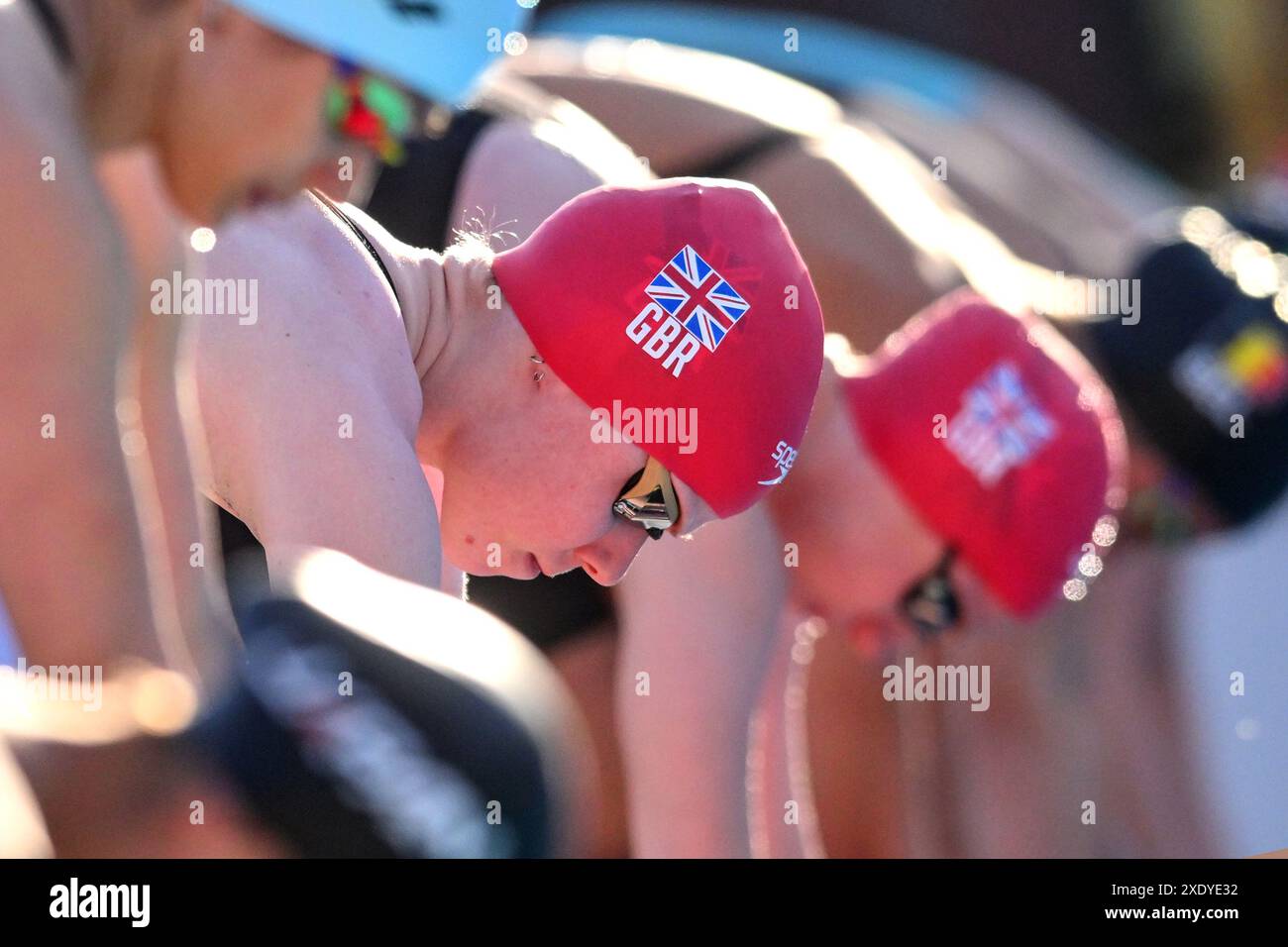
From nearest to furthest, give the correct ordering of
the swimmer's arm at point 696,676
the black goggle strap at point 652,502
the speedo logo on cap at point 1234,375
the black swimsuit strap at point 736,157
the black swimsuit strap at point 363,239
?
the black swimsuit strap at point 363,239
the black goggle strap at point 652,502
the swimmer's arm at point 696,676
the black swimsuit strap at point 736,157
the speedo logo on cap at point 1234,375

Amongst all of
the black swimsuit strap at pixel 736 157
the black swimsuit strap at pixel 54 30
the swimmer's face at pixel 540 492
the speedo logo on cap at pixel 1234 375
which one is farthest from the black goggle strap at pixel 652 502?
the speedo logo on cap at pixel 1234 375

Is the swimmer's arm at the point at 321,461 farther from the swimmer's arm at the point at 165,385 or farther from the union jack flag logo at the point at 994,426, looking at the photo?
the union jack flag logo at the point at 994,426

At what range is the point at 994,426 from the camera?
94.7 inches

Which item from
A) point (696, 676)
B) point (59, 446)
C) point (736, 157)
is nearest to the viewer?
point (59, 446)

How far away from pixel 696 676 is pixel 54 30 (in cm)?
124

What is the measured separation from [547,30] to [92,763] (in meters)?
3.52

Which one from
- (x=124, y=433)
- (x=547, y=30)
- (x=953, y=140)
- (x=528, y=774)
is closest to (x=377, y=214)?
(x=124, y=433)

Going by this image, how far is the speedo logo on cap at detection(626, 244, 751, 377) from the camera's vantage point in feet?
5.91

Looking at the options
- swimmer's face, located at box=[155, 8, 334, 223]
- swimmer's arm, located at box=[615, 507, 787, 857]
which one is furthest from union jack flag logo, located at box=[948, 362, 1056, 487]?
swimmer's face, located at box=[155, 8, 334, 223]

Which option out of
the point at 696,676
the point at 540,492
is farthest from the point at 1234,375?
Answer: the point at 540,492

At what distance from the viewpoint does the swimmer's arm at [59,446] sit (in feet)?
4.43

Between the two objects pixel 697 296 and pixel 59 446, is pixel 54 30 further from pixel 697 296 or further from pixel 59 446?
pixel 697 296

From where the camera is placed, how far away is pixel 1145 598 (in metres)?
3.61

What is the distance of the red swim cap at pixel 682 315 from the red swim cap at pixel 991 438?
550 mm
